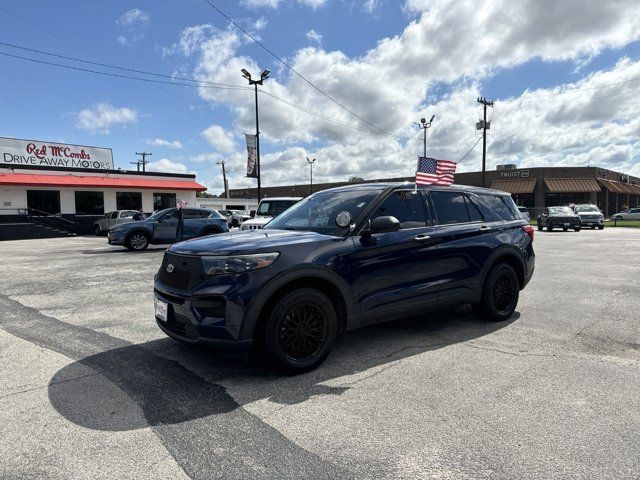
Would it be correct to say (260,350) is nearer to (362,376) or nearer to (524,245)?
(362,376)

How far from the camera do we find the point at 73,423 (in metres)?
3.03

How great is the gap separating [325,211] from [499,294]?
8.70 ft

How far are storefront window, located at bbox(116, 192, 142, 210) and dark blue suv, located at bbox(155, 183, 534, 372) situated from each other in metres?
31.8

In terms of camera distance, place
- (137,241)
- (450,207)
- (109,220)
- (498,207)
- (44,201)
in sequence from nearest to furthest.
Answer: (450,207), (498,207), (137,241), (109,220), (44,201)

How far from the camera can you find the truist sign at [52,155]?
32.8 m

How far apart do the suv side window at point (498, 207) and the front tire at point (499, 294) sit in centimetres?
66

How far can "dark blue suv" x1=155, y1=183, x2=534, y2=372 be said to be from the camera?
3598 mm

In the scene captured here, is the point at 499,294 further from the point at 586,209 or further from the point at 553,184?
the point at 553,184

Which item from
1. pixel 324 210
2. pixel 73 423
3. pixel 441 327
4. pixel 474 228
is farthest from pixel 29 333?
pixel 474 228

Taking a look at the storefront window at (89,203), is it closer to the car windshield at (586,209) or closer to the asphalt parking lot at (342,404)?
the asphalt parking lot at (342,404)

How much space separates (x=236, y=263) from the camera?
3600mm

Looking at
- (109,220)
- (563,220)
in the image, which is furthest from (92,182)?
(563,220)

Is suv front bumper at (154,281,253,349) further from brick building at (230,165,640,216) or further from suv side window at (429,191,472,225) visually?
brick building at (230,165,640,216)

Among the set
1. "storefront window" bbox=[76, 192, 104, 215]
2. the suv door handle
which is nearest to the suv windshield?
the suv door handle
